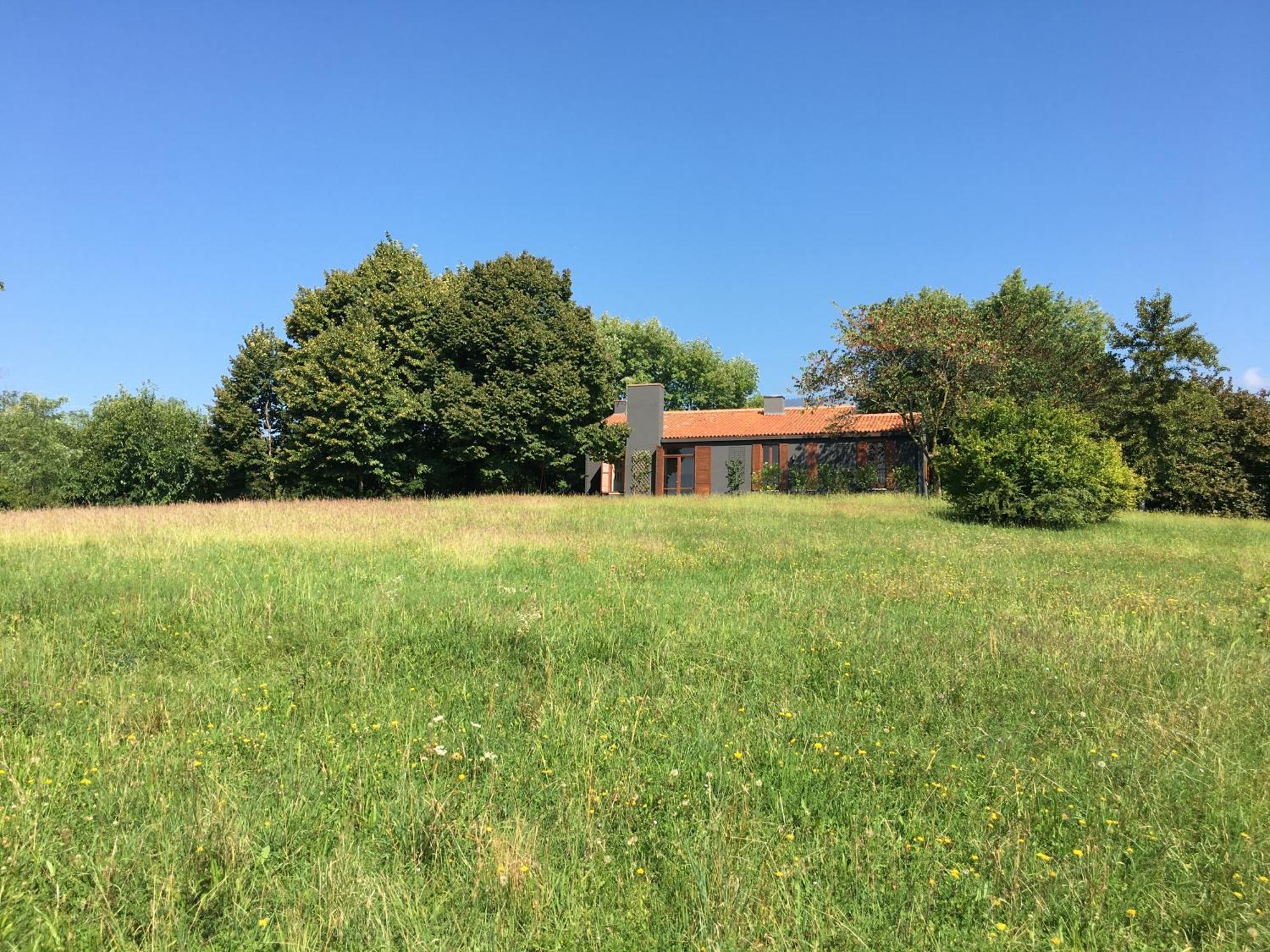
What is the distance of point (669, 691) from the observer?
4.55 metres

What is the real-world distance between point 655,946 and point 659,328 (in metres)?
51.9

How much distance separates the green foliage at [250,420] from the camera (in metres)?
30.7

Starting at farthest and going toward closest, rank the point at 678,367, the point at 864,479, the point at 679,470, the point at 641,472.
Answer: the point at 678,367, the point at 641,472, the point at 679,470, the point at 864,479

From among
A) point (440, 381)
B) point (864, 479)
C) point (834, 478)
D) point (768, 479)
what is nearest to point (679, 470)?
point (768, 479)

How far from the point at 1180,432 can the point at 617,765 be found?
1308 inches

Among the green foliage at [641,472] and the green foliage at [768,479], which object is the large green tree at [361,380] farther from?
the green foliage at [768,479]

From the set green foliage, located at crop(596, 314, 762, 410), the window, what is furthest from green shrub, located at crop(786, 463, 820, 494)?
green foliage, located at crop(596, 314, 762, 410)

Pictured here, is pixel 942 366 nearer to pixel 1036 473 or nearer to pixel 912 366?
pixel 912 366

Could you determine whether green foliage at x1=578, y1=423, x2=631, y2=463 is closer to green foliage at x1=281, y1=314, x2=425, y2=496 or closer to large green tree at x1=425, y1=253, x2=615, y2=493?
large green tree at x1=425, y1=253, x2=615, y2=493

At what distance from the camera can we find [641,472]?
3569 cm

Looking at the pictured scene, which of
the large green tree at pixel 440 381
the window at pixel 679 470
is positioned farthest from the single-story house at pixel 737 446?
the large green tree at pixel 440 381

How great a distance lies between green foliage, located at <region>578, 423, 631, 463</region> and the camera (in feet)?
91.0

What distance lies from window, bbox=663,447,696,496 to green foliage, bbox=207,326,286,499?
63.4 feet

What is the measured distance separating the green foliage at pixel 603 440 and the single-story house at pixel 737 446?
2.33 m
